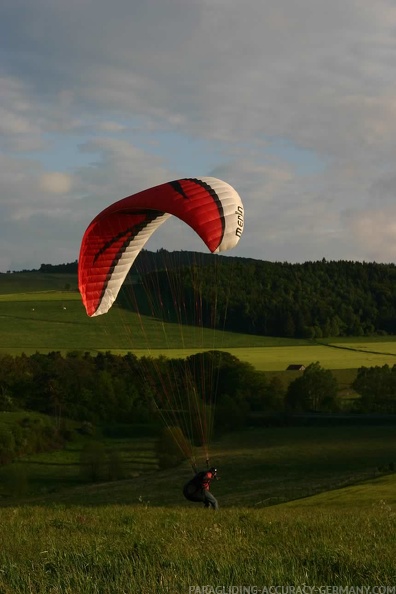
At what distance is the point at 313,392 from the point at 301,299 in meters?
31.6

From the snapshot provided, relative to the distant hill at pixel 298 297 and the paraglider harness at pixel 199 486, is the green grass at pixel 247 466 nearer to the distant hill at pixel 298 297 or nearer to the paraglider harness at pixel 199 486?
the distant hill at pixel 298 297

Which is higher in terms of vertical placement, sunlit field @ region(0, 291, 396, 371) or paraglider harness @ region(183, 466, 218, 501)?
sunlit field @ region(0, 291, 396, 371)

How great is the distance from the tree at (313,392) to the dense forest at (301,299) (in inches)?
429

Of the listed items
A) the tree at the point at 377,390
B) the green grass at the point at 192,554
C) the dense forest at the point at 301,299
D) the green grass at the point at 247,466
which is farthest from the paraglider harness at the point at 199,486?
the tree at the point at 377,390

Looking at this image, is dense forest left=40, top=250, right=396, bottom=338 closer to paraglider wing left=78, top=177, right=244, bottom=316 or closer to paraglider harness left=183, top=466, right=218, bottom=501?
paraglider wing left=78, top=177, right=244, bottom=316

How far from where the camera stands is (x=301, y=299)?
97.4 metres

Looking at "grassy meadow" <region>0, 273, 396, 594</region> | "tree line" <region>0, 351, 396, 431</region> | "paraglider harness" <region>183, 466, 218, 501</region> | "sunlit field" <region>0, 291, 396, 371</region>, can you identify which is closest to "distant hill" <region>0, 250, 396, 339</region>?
"sunlit field" <region>0, 291, 396, 371</region>

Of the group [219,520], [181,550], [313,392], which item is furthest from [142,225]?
[313,392]

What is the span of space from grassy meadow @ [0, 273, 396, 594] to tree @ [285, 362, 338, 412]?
8.97 ft

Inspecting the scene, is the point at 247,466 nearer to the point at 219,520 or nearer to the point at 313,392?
the point at 313,392

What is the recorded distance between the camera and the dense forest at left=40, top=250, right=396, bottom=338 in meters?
86.5

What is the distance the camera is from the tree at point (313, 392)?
65.6 m

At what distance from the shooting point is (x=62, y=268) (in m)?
136

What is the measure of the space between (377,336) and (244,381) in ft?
112
